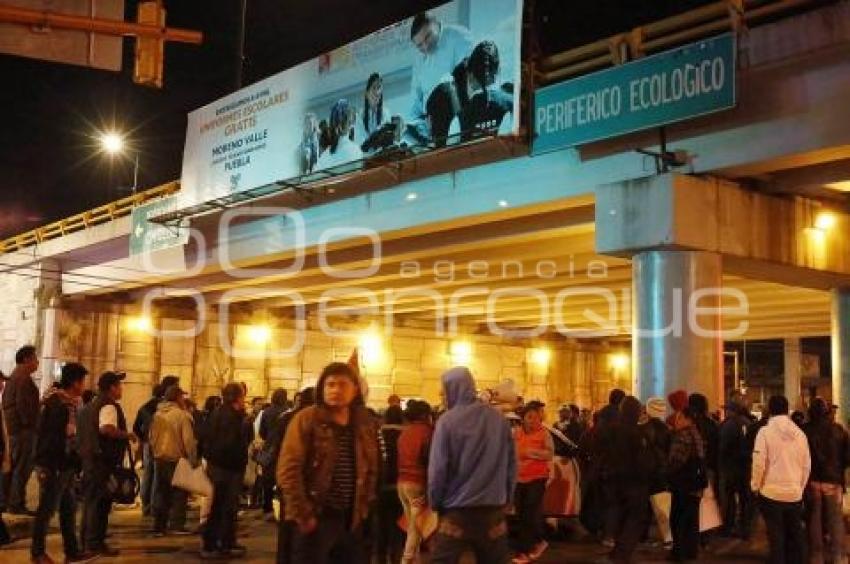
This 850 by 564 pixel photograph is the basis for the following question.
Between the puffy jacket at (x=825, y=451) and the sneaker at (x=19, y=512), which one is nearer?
the puffy jacket at (x=825, y=451)

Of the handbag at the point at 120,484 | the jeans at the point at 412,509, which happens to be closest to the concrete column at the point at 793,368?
the jeans at the point at 412,509

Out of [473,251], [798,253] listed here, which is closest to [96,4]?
[798,253]

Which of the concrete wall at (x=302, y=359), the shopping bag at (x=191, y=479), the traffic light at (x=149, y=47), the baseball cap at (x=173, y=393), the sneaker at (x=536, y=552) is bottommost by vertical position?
the sneaker at (x=536, y=552)

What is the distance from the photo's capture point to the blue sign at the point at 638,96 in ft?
34.5

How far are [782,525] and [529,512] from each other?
2.53 metres

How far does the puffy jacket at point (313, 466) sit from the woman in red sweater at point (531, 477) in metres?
4.55

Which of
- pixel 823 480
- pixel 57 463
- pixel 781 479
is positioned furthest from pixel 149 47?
pixel 823 480

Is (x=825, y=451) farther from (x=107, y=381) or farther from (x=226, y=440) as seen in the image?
(x=107, y=381)

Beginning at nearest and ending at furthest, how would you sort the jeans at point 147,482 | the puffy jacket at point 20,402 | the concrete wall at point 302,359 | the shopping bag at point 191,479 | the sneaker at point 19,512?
1. the shopping bag at point 191,479
2. the puffy jacket at point 20,402
3. the sneaker at point 19,512
4. the jeans at point 147,482
5. the concrete wall at point 302,359

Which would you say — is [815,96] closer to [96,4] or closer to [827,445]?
[827,445]

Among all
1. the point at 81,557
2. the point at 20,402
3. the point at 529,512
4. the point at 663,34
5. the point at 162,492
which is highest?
the point at 663,34

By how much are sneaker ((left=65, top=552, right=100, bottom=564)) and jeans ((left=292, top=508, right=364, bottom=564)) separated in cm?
475

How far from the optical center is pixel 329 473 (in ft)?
18.1

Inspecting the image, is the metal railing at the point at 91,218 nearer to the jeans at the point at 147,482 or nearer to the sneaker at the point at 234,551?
the jeans at the point at 147,482
